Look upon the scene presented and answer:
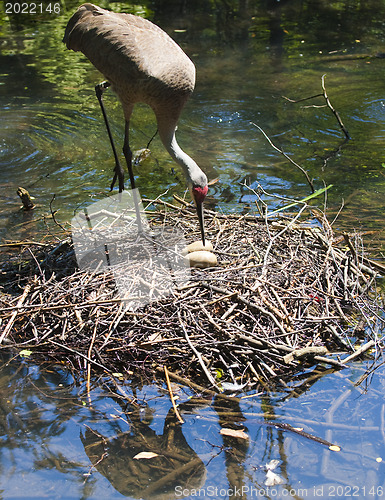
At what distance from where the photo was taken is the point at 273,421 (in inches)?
132

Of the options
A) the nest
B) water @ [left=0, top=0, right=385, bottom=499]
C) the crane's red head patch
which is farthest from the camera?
the crane's red head patch

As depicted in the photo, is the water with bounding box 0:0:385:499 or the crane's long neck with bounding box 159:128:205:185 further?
the crane's long neck with bounding box 159:128:205:185

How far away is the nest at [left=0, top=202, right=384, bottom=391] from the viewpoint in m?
3.64

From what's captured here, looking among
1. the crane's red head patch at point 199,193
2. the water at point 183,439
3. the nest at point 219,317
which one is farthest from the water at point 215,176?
the crane's red head patch at point 199,193

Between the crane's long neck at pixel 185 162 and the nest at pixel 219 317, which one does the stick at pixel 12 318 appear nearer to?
the nest at pixel 219 317

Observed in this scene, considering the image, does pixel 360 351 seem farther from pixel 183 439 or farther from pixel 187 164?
pixel 187 164

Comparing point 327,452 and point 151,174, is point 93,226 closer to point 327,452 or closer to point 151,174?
point 151,174

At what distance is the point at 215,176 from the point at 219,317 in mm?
3285

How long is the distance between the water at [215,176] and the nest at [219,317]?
167 mm

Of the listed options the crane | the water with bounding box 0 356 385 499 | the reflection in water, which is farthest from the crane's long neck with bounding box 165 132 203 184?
the reflection in water

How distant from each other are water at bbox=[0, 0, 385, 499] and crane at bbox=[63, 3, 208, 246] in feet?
3.55

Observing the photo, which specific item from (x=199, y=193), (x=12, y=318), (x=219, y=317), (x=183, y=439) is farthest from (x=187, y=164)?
(x=183, y=439)

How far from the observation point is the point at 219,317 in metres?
3.85

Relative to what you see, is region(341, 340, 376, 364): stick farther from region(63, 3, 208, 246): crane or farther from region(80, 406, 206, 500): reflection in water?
region(63, 3, 208, 246): crane
